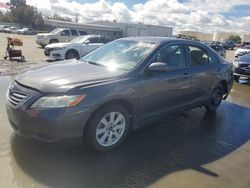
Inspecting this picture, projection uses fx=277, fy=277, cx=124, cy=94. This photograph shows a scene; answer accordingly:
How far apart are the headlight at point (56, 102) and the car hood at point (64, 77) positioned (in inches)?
3.7

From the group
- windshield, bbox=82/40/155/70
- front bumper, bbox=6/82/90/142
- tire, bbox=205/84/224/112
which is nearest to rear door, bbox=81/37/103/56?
tire, bbox=205/84/224/112

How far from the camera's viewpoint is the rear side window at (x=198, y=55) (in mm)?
5363

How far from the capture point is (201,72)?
5.47 m

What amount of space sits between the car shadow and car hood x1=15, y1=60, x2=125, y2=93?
36.7 inches

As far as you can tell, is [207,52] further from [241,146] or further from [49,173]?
[49,173]

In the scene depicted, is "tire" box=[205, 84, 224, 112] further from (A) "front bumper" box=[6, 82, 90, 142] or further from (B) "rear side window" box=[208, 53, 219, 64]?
(A) "front bumper" box=[6, 82, 90, 142]

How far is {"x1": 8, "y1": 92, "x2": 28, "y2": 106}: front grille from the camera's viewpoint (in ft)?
11.7

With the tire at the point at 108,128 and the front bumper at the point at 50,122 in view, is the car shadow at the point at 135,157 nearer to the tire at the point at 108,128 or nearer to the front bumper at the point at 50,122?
the tire at the point at 108,128

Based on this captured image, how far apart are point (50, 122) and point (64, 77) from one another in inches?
27.9

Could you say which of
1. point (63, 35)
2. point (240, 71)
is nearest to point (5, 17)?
point (63, 35)

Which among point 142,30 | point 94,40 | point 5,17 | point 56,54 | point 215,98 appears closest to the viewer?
point 215,98

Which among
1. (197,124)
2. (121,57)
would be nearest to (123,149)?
(121,57)

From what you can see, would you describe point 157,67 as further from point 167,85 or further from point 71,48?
point 71,48

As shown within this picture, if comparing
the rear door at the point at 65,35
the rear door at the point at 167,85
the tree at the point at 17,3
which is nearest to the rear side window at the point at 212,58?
the rear door at the point at 167,85
